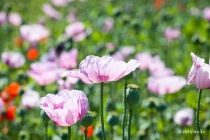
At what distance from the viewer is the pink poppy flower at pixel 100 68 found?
3.76ft

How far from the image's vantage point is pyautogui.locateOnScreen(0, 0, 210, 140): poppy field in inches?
45.6

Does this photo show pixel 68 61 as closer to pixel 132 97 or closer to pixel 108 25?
pixel 132 97

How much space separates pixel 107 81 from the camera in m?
1.17

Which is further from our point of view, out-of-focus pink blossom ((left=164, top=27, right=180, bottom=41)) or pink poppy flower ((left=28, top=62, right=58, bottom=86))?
out-of-focus pink blossom ((left=164, top=27, right=180, bottom=41))

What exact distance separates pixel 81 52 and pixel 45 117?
2.24 metres

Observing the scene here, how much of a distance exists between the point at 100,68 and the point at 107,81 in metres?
0.04

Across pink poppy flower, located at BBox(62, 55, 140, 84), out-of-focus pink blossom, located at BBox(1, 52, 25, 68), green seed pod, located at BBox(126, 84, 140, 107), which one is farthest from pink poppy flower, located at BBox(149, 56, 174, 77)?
pink poppy flower, located at BBox(62, 55, 140, 84)

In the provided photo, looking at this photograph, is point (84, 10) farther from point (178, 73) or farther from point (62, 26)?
point (178, 73)

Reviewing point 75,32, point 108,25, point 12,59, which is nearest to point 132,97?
point 12,59

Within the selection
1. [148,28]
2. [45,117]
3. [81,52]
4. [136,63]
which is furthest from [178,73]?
[136,63]

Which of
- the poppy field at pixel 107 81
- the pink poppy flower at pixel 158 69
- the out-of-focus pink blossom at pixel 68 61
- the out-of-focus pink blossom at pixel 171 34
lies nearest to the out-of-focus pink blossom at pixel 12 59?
the poppy field at pixel 107 81

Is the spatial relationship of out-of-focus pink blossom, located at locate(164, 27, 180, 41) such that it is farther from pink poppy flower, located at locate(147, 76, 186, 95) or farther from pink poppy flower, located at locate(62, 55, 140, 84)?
pink poppy flower, located at locate(62, 55, 140, 84)

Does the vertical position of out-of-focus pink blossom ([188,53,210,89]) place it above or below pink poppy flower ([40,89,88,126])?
above

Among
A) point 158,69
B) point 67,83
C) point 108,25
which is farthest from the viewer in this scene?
point 108,25
